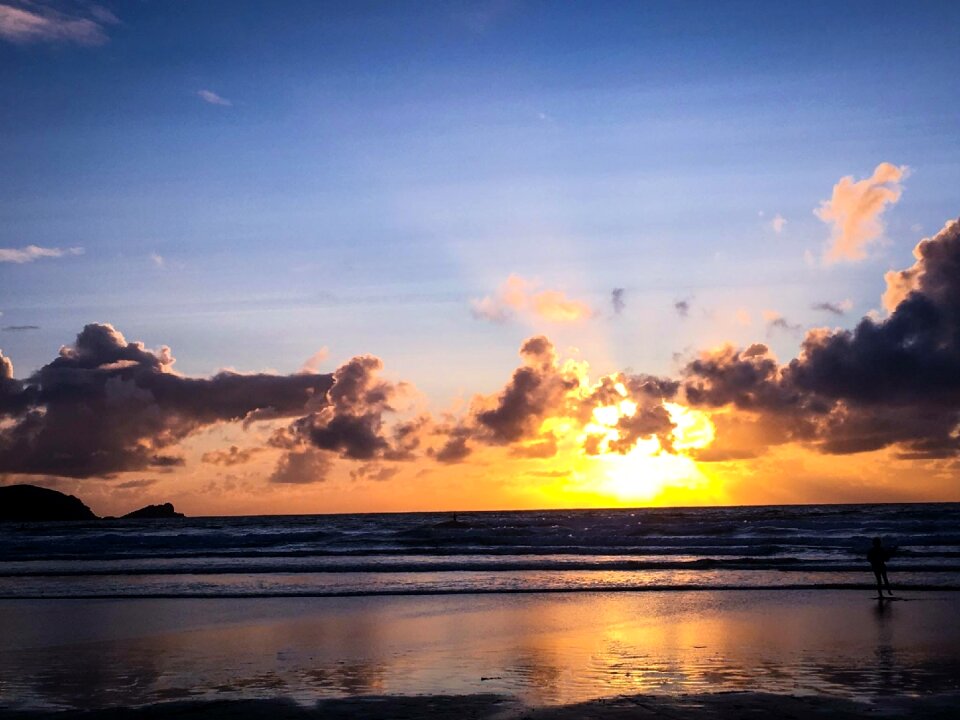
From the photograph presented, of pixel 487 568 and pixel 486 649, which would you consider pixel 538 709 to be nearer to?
pixel 486 649

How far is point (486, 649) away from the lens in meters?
17.5

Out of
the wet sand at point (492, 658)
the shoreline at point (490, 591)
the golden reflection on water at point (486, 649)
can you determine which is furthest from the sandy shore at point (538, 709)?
the shoreline at point (490, 591)

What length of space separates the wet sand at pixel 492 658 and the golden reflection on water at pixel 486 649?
57 mm

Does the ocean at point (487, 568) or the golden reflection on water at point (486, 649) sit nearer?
the golden reflection on water at point (486, 649)

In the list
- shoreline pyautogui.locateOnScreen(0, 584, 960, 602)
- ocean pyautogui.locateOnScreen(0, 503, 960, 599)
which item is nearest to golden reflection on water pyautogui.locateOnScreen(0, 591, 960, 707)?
shoreline pyautogui.locateOnScreen(0, 584, 960, 602)

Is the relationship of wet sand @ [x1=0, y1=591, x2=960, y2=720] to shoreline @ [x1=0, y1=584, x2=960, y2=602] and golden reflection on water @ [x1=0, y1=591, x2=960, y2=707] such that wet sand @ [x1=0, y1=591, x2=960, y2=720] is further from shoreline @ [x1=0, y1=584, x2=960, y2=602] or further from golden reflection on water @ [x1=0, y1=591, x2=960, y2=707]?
shoreline @ [x1=0, y1=584, x2=960, y2=602]

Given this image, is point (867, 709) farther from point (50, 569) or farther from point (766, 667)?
point (50, 569)

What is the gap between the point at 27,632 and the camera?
21047 millimetres

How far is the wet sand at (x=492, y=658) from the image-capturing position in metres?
12.8

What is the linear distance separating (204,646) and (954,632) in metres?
15.4

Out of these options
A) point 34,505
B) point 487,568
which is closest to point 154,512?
point 34,505

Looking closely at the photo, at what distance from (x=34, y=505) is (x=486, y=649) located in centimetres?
18627

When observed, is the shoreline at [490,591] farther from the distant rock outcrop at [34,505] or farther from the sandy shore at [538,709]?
the distant rock outcrop at [34,505]

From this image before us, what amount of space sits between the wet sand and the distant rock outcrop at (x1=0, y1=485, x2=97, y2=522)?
565 feet
